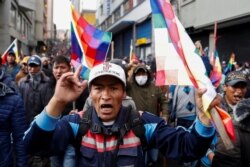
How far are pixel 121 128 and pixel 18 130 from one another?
1.60 metres

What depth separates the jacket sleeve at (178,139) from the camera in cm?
243

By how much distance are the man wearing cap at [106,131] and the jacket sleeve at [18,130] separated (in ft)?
4.29

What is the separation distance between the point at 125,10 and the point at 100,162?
137ft

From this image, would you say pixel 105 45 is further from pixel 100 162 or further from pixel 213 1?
pixel 213 1

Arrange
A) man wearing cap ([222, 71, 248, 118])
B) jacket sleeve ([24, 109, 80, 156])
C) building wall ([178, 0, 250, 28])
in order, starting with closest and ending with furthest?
1. jacket sleeve ([24, 109, 80, 156])
2. man wearing cap ([222, 71, 248, 118])
3. building wall ([178, 0, 250, 28])

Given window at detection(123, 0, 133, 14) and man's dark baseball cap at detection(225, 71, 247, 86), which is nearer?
man's dark baseball cap at detection(225, 71, 247, 86)

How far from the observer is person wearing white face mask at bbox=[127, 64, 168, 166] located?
6.44 metres

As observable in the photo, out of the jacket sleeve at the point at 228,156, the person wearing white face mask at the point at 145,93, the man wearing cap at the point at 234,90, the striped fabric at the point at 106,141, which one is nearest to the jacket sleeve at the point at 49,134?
the striped fabric at the point at 106,141

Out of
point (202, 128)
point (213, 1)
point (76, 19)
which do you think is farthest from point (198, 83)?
point (213, 1)

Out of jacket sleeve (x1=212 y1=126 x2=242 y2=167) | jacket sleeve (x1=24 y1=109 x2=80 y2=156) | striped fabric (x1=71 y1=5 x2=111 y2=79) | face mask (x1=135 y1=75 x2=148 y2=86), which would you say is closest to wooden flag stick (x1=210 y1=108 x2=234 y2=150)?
jacket sleeve (x1=212 y1=126 x2=242 y2=167)

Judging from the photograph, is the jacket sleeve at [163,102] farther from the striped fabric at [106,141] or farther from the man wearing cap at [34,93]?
the striped fabric at [106,141]

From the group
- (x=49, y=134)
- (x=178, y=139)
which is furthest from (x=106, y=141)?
(x=178, y=139)

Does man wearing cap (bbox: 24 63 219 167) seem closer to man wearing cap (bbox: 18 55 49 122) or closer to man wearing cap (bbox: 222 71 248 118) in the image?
man wearing cap (bbox: 222 71 248 118)

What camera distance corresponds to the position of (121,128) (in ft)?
8.25
